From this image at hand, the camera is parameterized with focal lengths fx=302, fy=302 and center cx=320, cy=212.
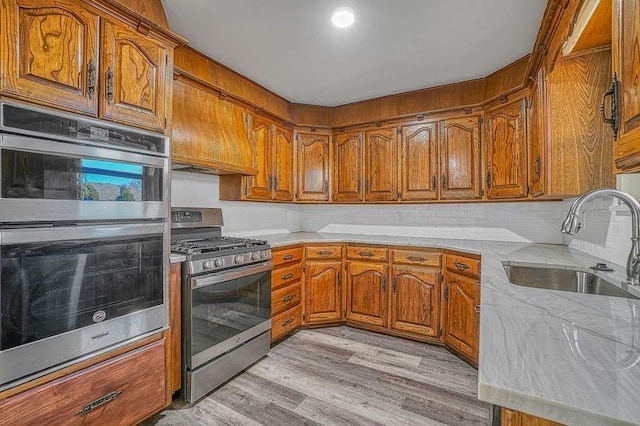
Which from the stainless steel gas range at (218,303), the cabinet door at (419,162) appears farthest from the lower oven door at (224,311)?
the cabinet door at (419,162)

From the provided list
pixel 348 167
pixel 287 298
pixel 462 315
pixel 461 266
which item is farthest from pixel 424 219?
pixel 287 298

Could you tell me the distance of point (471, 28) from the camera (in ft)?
6.73

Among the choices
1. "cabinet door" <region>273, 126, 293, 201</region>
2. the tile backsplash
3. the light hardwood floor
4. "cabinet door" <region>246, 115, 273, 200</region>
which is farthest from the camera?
"cabinet door" <region>273, 126, 293, 201</region>

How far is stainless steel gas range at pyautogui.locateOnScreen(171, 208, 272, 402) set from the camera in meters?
1.93

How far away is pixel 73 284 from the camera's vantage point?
4.64 feet

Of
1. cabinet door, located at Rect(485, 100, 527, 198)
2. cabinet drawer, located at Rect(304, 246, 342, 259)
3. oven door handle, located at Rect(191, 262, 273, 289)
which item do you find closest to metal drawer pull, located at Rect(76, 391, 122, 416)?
oven door handle, located at Rect(191, 262, 273, 289)

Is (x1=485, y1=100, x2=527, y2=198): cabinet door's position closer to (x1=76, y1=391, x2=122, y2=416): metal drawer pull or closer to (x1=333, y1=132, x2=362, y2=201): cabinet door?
(x1=333, y1=132, x2=362, y2=201): cabinet door

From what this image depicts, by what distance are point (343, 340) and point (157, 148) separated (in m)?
2.28

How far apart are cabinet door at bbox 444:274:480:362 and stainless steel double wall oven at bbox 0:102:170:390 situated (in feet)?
7.28

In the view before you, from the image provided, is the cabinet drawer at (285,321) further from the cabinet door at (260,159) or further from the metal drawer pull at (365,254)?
the cabinet door at (260,159)

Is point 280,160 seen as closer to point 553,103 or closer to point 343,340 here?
point 343,340

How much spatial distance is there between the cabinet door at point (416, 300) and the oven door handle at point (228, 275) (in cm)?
127

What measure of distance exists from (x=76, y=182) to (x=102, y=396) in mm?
1051

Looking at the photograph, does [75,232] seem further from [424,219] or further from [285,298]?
[424,219]
